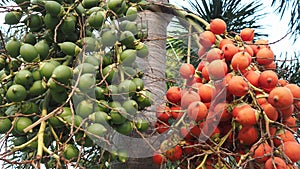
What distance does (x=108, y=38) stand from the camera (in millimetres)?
818

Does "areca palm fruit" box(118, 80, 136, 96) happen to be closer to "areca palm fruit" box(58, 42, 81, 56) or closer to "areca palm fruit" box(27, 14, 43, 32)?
"areca palm fruit" box(58, 42, 81, 56)

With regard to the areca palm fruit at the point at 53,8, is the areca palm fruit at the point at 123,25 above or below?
below

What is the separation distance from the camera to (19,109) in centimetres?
78

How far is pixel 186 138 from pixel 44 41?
323mm

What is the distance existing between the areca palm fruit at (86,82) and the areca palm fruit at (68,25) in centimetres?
12

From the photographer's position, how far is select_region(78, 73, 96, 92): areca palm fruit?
0.74 m

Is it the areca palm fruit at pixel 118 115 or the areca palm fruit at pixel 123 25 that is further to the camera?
the areca palm fruit at pixel 123 25

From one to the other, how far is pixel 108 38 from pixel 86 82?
0.12 m

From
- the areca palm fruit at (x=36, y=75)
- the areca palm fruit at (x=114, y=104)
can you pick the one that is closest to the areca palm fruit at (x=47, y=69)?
A: the areca palm fruit at (x=36, y=75)

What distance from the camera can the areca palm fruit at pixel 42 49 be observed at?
812 mm

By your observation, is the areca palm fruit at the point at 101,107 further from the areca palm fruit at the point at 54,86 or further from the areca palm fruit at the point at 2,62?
the areca palm fruit at the point at 2,62

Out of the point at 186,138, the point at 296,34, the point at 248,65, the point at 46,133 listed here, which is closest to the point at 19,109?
the point at 46,133

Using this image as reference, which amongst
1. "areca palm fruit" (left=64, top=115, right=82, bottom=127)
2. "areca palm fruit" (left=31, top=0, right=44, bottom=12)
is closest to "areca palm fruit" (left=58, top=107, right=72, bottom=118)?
"areca palm fruit" (left=64, top=115, right=82, bottom=127)

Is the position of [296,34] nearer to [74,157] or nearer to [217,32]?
[217,32]
